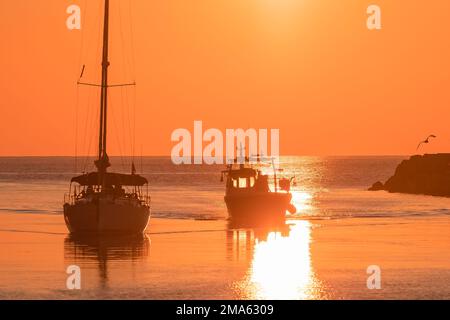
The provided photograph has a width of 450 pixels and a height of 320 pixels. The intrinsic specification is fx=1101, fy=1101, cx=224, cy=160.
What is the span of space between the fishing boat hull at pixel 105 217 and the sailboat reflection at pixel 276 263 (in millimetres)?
5998

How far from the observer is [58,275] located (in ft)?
153

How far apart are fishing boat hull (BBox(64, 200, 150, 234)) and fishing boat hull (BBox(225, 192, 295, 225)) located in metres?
18.7

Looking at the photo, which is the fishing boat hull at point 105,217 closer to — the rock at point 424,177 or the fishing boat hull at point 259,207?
the fishing boat hull at point 259,207

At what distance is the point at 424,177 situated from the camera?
16825 centimetres

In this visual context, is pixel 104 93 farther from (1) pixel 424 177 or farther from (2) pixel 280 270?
(1) pixel 424 177

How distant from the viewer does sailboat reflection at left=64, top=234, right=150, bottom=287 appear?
5212cm

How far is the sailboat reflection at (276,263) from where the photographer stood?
41.5m

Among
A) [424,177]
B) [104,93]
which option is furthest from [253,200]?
[424,177]

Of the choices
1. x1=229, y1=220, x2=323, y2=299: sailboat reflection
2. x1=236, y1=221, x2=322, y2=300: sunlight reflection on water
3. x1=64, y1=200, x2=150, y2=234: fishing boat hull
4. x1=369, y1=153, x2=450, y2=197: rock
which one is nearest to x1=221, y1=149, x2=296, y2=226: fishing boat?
x1=229, y1=220, x2=323, y2=299: sailboat reflection
